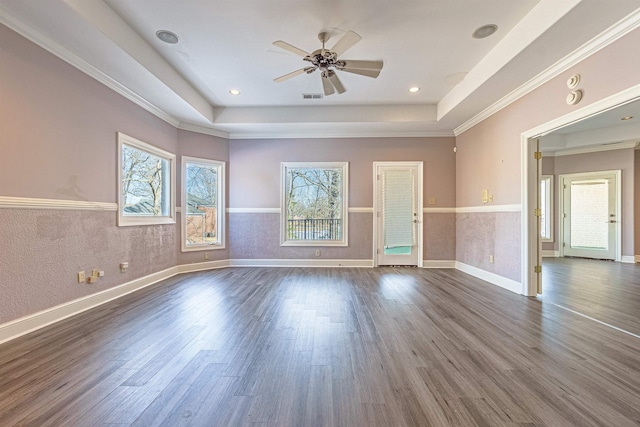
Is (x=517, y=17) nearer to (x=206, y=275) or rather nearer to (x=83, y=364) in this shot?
(x=83, y=364)

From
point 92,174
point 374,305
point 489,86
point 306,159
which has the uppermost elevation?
point 489,86

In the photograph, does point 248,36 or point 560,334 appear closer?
point 560,334

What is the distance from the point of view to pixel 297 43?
10.4 ft

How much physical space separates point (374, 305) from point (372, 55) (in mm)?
3051

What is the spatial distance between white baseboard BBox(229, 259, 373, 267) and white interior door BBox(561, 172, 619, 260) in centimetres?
560

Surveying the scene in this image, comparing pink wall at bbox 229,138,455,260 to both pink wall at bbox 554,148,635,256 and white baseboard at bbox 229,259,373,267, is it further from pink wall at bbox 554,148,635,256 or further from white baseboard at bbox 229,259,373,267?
pink wall at bbox 554,148,635,256

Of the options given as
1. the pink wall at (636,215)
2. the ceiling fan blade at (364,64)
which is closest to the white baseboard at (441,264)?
the ceiling fan blade at (364,64)

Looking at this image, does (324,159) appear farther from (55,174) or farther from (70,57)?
(55,174)

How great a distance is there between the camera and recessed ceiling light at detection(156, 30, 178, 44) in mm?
2942

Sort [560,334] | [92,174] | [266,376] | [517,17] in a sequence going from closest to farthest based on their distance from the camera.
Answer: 1. [266,376]
2. [560,334]
3. [517,17]
4. [92,174]

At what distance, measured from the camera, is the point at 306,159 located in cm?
570

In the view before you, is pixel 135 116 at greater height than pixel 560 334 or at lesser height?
greater

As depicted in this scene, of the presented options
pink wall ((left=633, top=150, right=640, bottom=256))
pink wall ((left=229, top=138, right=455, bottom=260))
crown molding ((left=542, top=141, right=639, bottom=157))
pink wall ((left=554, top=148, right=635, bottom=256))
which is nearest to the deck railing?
pink wall ((left=229, top=138, right=455, bottom=260))

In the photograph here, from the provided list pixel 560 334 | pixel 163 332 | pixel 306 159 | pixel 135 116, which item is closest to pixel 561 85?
→ pixel 560 334
